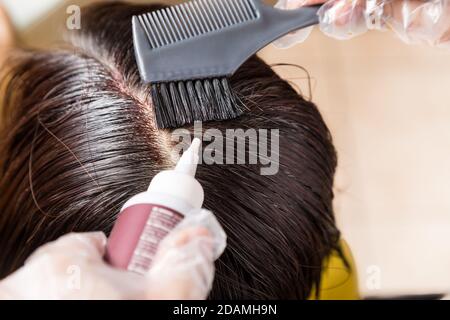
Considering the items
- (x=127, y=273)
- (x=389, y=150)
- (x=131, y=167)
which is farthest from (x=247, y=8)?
(x=389, y=150)

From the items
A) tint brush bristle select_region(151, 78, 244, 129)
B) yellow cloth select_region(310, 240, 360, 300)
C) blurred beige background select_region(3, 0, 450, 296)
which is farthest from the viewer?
blurred beige background select_region(3, 0, 450, 296)

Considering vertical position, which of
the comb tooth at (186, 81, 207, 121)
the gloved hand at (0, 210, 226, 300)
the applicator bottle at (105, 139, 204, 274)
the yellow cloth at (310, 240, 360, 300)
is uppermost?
the comb tooth at (186, 81, 207, 121)

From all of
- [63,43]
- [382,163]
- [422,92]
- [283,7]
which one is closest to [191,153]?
[283,7]

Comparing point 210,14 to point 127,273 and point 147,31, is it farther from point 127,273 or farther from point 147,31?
point 127,273

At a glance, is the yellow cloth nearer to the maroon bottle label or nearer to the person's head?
the person's head

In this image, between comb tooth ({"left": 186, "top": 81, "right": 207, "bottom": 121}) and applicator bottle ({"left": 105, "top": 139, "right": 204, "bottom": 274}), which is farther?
comb tooth ({"left": 186, "top": 81, "right": 207, "bottom": 121})

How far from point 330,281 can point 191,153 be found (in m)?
0.59

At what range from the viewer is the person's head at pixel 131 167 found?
77 cm

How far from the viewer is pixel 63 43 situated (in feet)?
3.33

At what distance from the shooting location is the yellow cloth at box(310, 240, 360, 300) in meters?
1.10

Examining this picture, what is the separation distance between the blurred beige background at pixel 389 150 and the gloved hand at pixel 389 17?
493 mm

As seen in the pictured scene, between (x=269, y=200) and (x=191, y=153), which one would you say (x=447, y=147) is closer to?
(x=269, y=200)

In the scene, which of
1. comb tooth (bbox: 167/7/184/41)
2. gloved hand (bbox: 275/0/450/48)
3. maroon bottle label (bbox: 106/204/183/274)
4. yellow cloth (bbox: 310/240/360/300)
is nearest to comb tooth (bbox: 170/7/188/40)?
comb tooth (bbox: 167/7/184/41)

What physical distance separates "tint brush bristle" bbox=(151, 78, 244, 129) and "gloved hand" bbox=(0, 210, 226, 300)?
0.65ft
